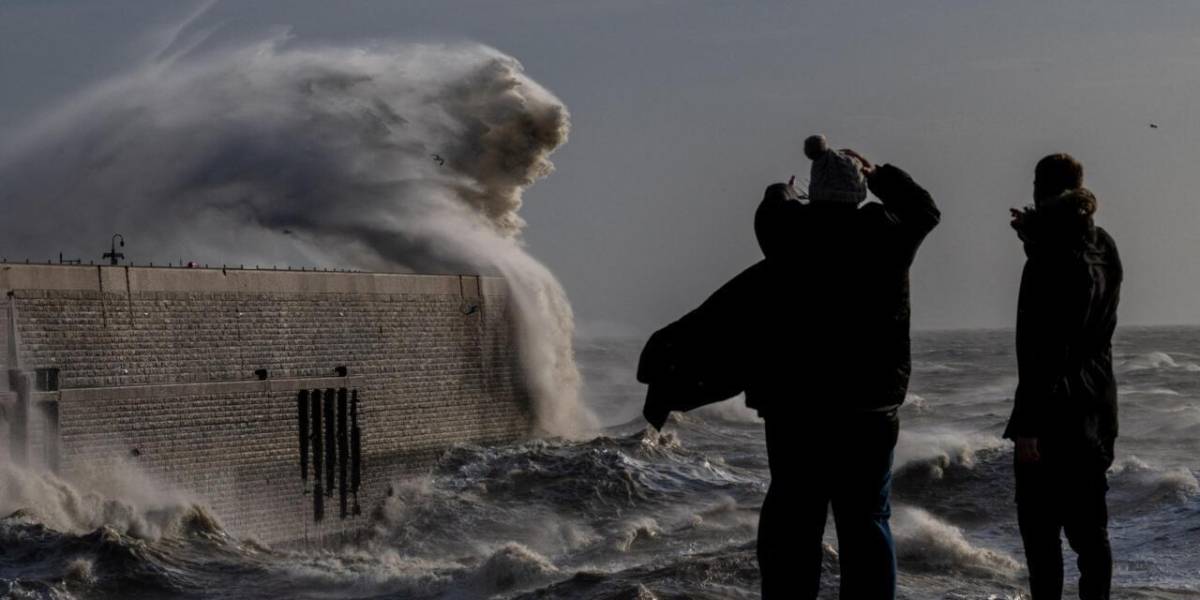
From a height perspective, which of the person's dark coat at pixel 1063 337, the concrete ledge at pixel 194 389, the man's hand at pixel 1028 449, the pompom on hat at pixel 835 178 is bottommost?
the concrete ledge at pixel 194 389

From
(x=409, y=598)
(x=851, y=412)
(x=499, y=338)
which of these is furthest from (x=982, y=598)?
(x=499, y=338)

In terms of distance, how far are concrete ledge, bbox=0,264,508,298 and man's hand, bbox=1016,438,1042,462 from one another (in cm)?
1902

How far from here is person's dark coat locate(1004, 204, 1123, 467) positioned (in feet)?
19.2

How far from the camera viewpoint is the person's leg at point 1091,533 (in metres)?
5.98

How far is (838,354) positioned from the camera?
515 centimetres

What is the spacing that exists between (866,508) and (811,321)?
0.58m

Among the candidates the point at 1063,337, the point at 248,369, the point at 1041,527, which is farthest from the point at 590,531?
the point at 1063,337

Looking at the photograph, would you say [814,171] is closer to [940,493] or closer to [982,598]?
[982,598]

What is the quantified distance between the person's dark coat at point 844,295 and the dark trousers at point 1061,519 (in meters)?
1.05

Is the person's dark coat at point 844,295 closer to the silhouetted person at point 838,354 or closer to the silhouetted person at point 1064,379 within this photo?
the silhouetted person at point 838,354

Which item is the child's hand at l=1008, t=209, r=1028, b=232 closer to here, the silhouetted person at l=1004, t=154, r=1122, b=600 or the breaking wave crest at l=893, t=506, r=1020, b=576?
the silhouetted person at l=1004, t=154, r=1122, b=600

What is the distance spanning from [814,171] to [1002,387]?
60157 millimetres

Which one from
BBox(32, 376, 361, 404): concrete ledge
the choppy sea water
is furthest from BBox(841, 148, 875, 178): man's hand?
BBox(32, 376, 361, 404): concrete ledge

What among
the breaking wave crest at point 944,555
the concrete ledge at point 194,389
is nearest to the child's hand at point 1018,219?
the breaking wave crest at point 944,555
